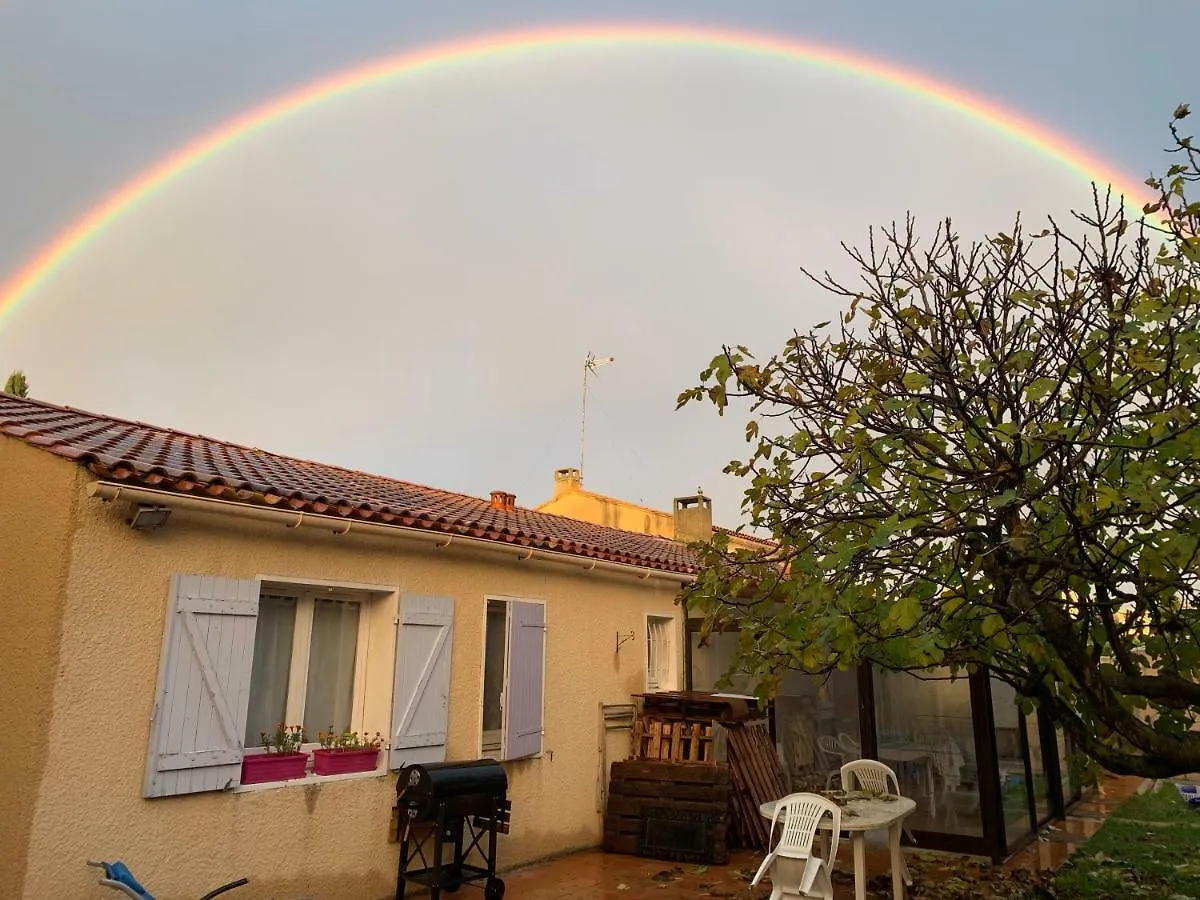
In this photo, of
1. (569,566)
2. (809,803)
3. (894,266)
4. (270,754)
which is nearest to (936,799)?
(809,803)

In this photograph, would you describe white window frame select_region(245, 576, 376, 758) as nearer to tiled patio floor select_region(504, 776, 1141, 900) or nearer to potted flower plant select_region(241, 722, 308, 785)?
potted flower plant select_region(241, 722, 308, 785)

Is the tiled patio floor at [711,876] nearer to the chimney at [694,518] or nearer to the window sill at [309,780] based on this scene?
the window sill at [309,780]

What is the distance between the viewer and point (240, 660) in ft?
18.7

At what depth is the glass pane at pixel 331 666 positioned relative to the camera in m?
6.56

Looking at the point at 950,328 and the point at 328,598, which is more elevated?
the point at 950,328

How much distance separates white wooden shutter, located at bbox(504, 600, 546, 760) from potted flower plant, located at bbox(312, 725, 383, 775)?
4.60 ft

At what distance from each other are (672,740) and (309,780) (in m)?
4.32

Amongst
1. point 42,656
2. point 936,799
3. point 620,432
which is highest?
point 620,432

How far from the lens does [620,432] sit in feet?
75.9

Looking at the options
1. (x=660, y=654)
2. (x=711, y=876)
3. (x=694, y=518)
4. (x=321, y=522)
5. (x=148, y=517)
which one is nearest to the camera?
(x=148, y=517)

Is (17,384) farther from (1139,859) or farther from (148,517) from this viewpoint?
(1139,859)

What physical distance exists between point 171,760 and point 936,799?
746cm

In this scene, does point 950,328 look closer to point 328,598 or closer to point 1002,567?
point 1002,567

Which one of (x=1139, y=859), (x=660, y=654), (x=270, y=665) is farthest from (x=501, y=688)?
(x=1139, y=859)
